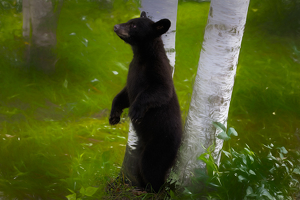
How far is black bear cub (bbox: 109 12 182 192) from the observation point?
2295 millimetres

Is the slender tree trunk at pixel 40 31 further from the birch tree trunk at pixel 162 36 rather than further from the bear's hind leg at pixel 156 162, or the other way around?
the bear's hind leg at pixel 156 162

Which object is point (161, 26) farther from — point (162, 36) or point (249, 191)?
point (249, 191)

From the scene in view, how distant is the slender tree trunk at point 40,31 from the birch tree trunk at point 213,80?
12.9 ft

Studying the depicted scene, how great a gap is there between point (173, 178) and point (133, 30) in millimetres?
1541

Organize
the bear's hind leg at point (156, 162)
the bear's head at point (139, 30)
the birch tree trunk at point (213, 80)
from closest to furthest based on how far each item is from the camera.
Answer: the birch tree trunk at point (213, 80) → the bear's head at point (139, 30) → the bear's hind leg at point (156, 162)

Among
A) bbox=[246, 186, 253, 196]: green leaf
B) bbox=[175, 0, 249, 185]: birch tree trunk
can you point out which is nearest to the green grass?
bbox=[175, 0, 249, 185]: birch tree trunk

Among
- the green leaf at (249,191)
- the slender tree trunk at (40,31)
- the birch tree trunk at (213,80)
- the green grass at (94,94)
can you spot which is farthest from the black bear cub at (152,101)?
the slender tree trunk at (40,31)

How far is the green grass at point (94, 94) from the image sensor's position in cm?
326

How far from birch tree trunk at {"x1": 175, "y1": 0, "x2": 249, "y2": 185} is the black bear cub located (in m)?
0.17

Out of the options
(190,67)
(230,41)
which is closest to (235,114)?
(190,67)

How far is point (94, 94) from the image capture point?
189 inches

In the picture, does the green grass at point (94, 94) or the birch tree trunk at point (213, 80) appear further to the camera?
the green grass at point (94, 94)

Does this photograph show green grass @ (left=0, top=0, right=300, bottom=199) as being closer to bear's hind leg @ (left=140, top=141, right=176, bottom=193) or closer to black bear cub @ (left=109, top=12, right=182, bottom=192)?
bear's hind leg @ (left=140, top=141, right=176, bottom=193)

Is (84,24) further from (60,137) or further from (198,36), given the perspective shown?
(60,137)
